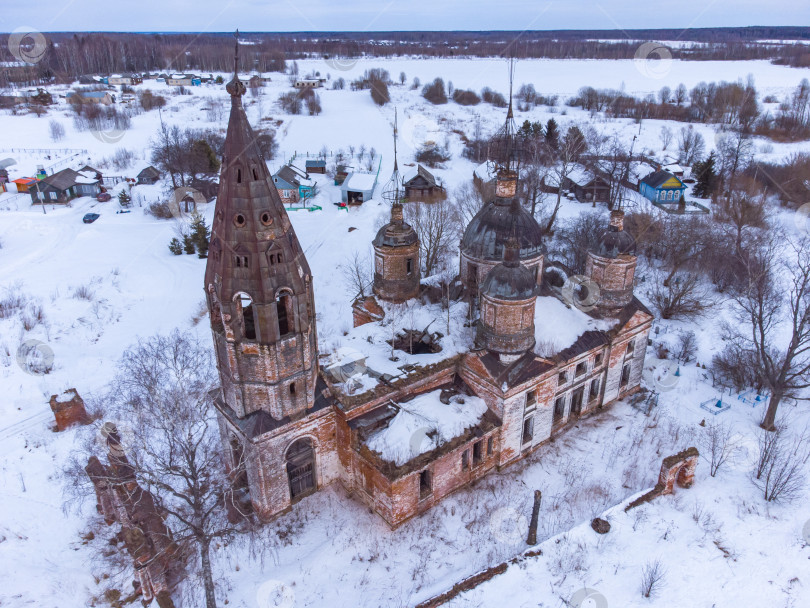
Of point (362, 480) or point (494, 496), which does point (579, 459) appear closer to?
point (494, 496)

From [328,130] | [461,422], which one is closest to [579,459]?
[461,422]

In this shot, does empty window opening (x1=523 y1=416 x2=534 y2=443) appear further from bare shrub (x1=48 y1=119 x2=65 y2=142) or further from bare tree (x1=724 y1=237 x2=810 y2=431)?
bare shrub (x1=48 y1=119 x2=65 y2=142)

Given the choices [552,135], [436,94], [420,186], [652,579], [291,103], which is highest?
[436,94]

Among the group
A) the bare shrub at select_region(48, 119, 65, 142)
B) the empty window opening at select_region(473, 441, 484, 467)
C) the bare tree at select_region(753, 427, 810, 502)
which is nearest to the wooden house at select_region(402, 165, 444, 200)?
the empty window opening at select_region(473, 441, 484, 467)

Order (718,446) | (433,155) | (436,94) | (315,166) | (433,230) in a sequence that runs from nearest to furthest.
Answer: (718,446)
(433,230)
(315,166)
(433,155)
(436,94)

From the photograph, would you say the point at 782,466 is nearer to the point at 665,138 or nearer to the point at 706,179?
the point at 706,179

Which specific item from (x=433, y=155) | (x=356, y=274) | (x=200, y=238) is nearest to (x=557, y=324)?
(x=356, y=274)
